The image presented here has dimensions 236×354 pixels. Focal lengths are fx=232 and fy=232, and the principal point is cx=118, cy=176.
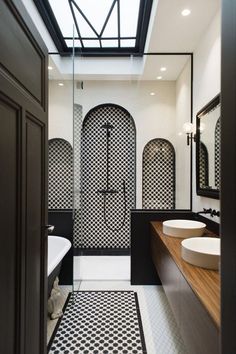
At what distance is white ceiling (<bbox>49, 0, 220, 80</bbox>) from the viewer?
239cm

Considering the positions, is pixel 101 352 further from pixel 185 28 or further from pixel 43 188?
pixel 185 28

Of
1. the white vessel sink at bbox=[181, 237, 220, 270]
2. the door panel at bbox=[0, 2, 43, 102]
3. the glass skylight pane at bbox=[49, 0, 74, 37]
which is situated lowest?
the white vessel sink at bbox=[181, 237, 220, 270]

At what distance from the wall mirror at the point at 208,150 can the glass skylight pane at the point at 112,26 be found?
1.77m

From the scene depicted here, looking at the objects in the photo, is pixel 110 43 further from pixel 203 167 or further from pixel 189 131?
pixel 203 167

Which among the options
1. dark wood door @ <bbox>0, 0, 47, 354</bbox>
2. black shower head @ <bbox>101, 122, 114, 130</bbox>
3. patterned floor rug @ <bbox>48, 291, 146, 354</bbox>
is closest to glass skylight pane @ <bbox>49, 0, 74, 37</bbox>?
black shower head @ <bbox>101, 122, 114, 130</bbox>

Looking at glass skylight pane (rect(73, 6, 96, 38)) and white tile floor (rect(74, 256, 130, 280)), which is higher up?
glass skylight pane (rect(73, 6, 96, 38))

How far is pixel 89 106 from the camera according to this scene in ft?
13.6

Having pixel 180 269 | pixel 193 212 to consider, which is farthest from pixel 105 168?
pixel 180 269

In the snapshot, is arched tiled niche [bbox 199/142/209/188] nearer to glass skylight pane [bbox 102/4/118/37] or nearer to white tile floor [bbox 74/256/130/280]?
white tile floor [bbox 74/256/130/280]

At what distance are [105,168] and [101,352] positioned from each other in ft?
9.16

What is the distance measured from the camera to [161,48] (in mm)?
3166

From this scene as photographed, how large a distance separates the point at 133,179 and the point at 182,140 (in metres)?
1.09

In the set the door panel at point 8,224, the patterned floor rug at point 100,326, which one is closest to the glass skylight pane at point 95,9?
the door panel at point 8,224

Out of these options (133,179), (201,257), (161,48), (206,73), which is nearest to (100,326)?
(201,257)
